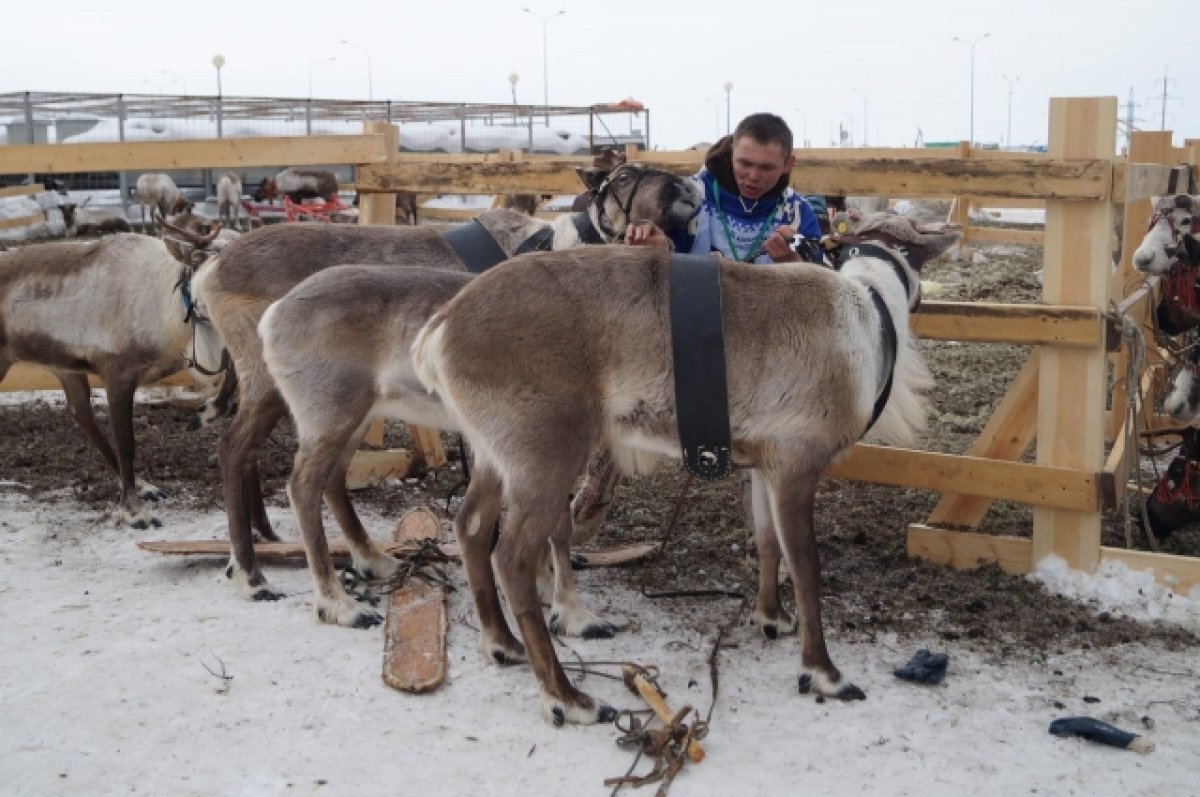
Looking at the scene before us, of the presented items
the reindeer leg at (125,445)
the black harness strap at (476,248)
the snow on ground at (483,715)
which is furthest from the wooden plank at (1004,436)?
the reindeer leg at (125,445)

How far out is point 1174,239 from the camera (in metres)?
6.22

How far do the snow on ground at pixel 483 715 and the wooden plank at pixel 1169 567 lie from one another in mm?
103

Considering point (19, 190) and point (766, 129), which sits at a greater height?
point (19, 190)

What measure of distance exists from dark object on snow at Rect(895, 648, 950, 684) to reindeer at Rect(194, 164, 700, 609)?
6.74 feet

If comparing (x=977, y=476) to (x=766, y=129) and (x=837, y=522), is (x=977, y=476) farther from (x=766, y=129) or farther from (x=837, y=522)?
(x=766, y=129)

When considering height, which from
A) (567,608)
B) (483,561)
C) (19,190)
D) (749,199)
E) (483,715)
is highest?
(19,190)

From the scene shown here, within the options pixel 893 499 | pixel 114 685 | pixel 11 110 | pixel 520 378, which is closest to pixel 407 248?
pixel 520 378

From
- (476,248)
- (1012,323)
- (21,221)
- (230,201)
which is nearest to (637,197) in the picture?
(476,248)

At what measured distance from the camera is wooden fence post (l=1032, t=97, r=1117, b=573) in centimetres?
459

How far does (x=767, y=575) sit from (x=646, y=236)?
145 cm

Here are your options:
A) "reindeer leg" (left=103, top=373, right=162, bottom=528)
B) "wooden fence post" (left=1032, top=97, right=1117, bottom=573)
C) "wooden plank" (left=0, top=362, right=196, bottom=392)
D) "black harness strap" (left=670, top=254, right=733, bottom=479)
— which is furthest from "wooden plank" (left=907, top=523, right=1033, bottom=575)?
"wooden plank" (left=0, top=362, right=196, bottom=392)

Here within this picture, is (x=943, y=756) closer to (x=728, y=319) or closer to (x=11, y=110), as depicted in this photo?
(x=728, y=319)

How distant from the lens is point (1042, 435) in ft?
15.8

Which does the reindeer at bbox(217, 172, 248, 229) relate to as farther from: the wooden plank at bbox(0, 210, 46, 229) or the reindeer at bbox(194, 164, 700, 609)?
the reindeer at bbox(194, 164, 700, 609)
